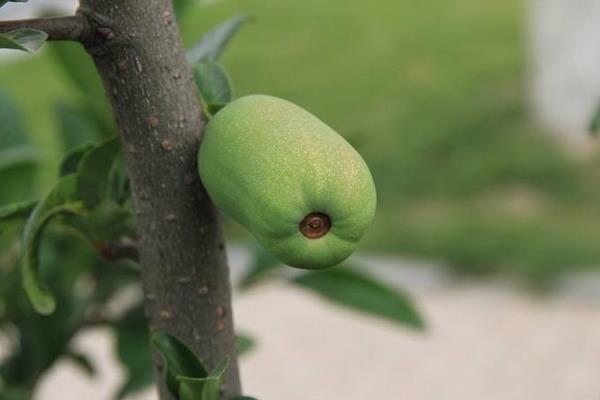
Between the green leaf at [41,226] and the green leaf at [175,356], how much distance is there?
0.08 m

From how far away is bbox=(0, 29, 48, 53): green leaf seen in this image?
0.46m

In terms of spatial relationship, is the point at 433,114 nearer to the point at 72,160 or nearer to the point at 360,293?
the point at 360,293

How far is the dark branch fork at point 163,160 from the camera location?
487 mm

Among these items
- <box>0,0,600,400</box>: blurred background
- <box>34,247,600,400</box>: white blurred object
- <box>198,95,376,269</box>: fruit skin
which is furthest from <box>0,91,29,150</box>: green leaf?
<box>34,247,600,400</box>: white blurred object

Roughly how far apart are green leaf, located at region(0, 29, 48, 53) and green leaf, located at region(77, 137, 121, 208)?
0.12 metres

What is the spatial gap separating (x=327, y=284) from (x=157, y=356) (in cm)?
29

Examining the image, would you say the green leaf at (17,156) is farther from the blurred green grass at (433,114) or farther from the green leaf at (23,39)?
the blurred green grass at (433,114)

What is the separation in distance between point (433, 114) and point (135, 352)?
141 inches

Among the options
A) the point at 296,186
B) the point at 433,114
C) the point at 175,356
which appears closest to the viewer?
the point at 296,186

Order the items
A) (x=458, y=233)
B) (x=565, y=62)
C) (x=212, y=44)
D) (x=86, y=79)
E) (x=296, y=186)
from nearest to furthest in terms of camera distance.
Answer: (x=296, y=186) < (x=212, y=44) < (x=86, y=79) < (x=458, y=233) < (x=565, y=62)

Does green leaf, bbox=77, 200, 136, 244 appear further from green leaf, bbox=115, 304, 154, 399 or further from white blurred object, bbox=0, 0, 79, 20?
green leaf, bbox=115, 304, 154, 399

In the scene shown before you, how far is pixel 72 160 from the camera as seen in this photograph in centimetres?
65

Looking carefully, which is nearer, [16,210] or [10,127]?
[16,210]

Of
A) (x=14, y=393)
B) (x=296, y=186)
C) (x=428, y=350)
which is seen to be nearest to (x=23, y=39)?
(x=296, y=186)
